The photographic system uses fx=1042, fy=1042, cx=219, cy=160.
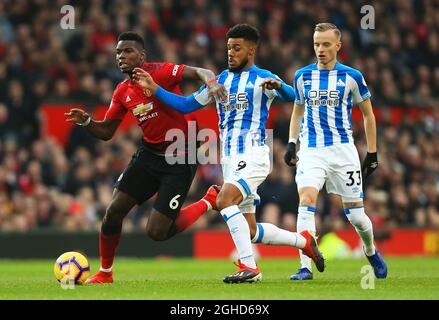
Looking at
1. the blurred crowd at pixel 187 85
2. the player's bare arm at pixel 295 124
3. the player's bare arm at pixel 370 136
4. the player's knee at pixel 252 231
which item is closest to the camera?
the player's knee at pixel 252 231

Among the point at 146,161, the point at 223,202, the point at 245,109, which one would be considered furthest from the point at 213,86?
the point at 146,161

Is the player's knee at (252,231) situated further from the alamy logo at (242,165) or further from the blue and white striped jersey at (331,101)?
the blue and white striped jersey at (331,101)

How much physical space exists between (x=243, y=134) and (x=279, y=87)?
592 mm

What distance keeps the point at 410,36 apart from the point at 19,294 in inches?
607

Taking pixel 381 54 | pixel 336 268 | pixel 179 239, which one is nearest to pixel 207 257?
pixel 179 239

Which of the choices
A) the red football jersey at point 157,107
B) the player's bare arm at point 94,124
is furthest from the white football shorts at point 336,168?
the player's bare arm at point 94,124

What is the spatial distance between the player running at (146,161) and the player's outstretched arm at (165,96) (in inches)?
14.6

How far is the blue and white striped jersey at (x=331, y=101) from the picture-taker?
33.3ft

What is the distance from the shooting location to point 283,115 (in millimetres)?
18734

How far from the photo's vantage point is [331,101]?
33.3ft

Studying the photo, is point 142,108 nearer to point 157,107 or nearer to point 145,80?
point 157,107

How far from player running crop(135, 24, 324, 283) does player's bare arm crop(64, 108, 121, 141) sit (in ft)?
2.70

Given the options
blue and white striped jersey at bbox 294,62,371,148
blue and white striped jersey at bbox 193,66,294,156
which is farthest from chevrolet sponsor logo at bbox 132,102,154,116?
blue and white striped jersey at bbox 294,62,371,148
